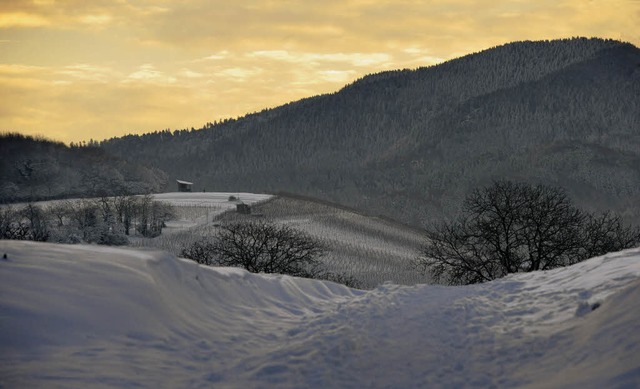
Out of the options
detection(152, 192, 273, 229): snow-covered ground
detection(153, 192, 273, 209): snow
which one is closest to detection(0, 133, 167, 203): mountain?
detection(153, 192, 273, 209): snow

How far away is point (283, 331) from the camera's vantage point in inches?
595

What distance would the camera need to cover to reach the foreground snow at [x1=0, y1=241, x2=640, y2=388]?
10727mm

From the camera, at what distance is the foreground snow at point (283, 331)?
10.7 meters

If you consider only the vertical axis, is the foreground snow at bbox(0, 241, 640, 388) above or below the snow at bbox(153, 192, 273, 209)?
below

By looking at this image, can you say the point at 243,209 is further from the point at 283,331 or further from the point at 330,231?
the point at 283,331

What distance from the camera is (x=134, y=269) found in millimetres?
15422

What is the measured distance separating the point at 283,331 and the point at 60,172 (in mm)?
149860

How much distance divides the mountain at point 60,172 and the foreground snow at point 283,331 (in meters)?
119

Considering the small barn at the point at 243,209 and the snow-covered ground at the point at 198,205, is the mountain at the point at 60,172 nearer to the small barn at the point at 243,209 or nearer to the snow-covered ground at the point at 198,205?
the snow-covered ground at the point at 198,205

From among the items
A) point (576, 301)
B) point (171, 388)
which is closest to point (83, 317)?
point (171, 388)

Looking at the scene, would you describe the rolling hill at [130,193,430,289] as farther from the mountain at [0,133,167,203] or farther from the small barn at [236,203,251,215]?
the mountain at [0,133,167,203]

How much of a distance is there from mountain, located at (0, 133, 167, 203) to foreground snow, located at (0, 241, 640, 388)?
118866 millimetres

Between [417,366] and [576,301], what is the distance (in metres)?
4.94

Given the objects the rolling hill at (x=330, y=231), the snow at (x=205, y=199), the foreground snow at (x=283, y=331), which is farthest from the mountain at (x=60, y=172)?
the foreground snow at (x=283, y=331)
